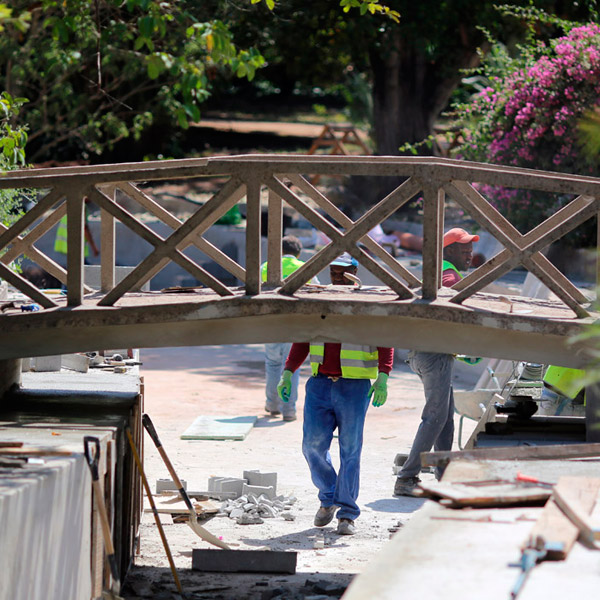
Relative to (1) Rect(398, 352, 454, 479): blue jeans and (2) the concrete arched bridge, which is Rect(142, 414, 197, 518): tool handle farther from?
(1) Rect(398, 352, 454, 479): blue jeans

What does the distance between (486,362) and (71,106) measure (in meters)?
10.4

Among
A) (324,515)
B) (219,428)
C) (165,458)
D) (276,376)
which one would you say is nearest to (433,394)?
(324,515)

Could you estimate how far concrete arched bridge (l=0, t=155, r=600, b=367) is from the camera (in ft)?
23.1

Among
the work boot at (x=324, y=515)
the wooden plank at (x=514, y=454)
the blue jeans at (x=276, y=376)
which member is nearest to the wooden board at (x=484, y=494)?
the wooden plank at (x=514, y=454)

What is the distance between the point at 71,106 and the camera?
21172 mm

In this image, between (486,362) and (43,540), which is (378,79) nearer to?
(486,362)

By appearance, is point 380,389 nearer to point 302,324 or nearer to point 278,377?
point 302,324

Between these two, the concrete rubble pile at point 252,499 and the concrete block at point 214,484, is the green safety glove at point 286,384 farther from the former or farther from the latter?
the concrete block at point 214,484

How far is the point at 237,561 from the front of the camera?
8.05m

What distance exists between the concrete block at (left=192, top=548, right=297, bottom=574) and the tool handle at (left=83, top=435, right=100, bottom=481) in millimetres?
2019

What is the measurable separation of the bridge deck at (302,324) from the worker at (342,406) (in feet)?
2.61

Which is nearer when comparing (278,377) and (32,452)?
(32,452)

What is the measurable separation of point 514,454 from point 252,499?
3616 millimetres

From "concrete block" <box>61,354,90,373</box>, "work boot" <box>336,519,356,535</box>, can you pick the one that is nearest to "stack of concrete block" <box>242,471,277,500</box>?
"work boot" <box>336,519,356,535</box>
